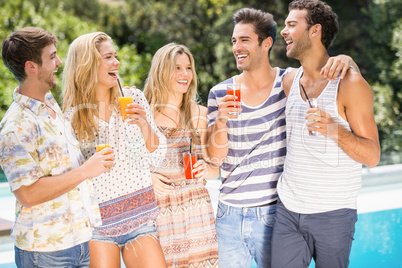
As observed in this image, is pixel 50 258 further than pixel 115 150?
No

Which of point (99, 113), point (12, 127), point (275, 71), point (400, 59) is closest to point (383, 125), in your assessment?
point (400, 59)

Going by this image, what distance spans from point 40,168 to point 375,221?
4.88 metres

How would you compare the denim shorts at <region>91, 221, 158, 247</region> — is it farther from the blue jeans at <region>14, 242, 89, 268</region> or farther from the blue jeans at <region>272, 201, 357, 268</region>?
the blue jeans at <region>272, 201, 357, 268</region>

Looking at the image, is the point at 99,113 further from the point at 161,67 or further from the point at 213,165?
the point at 213,165

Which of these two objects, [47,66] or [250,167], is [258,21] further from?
[47,66]

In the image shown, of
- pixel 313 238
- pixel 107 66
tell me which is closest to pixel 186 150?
pixel 107 66

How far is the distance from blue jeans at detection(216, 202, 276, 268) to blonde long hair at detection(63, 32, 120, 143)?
1.12 meters

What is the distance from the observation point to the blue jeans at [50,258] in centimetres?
229

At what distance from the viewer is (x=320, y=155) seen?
2887mm

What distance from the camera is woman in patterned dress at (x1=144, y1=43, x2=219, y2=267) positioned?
3146 millimetres

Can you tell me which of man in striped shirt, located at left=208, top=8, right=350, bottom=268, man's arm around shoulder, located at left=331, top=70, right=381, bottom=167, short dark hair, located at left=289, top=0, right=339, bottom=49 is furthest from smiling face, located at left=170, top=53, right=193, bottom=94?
man's arm around shoulder, located at left=331, top=70, right=381, bottom=167

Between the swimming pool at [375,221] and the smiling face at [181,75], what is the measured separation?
2785mm

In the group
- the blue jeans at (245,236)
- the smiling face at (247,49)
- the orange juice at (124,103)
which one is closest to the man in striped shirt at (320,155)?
the blue jeans at (245,236)

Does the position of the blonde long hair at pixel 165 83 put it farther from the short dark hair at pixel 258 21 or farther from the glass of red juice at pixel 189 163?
the short dark hair at pixel 258 21
